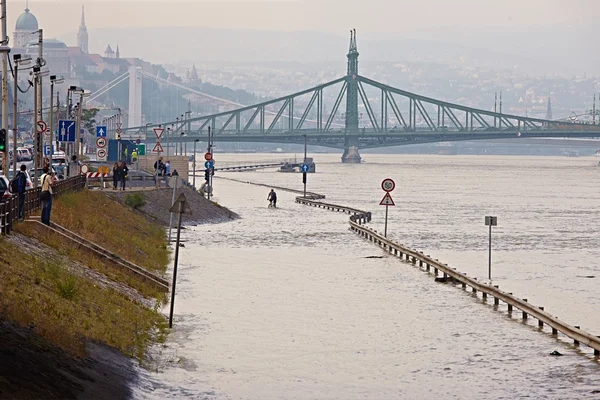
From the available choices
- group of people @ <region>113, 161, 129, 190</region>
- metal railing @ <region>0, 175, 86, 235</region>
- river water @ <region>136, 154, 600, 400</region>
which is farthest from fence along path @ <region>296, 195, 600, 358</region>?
metal railing @ <region>0, 175, 86, 235</region>

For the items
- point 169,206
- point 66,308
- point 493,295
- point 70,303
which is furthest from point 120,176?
point 66,308

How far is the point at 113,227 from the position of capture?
48625 mm

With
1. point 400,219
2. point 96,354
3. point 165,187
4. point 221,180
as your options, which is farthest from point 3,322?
point 221,180

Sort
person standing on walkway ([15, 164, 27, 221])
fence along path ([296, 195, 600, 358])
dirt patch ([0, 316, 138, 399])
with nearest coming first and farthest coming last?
1. dirt patch ([0, 316, 138, 399])
2. fence along path ([296, 195, 600, 358])
3. person standing on walkway ([15, 164, 27, 221])

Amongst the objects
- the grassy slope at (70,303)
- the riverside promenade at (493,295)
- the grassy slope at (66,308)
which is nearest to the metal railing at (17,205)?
the grassy slope at (70,303)

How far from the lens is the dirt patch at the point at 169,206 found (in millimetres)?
64000

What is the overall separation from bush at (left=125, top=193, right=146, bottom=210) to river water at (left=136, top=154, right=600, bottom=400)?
8.16ft

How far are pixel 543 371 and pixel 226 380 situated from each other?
6.04m

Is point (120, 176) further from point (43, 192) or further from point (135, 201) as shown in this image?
point (43, 192)

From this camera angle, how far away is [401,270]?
46969 millimetres

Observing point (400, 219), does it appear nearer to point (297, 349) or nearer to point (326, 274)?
Result: point (326, 274)

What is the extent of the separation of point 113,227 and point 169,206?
20822 millimetres

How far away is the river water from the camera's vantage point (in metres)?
25.5

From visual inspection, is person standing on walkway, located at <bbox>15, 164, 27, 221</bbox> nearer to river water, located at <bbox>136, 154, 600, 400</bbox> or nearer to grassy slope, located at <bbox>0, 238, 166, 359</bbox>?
grassy slope, located at <bbox>0, 238, 166, 359</bbox>
